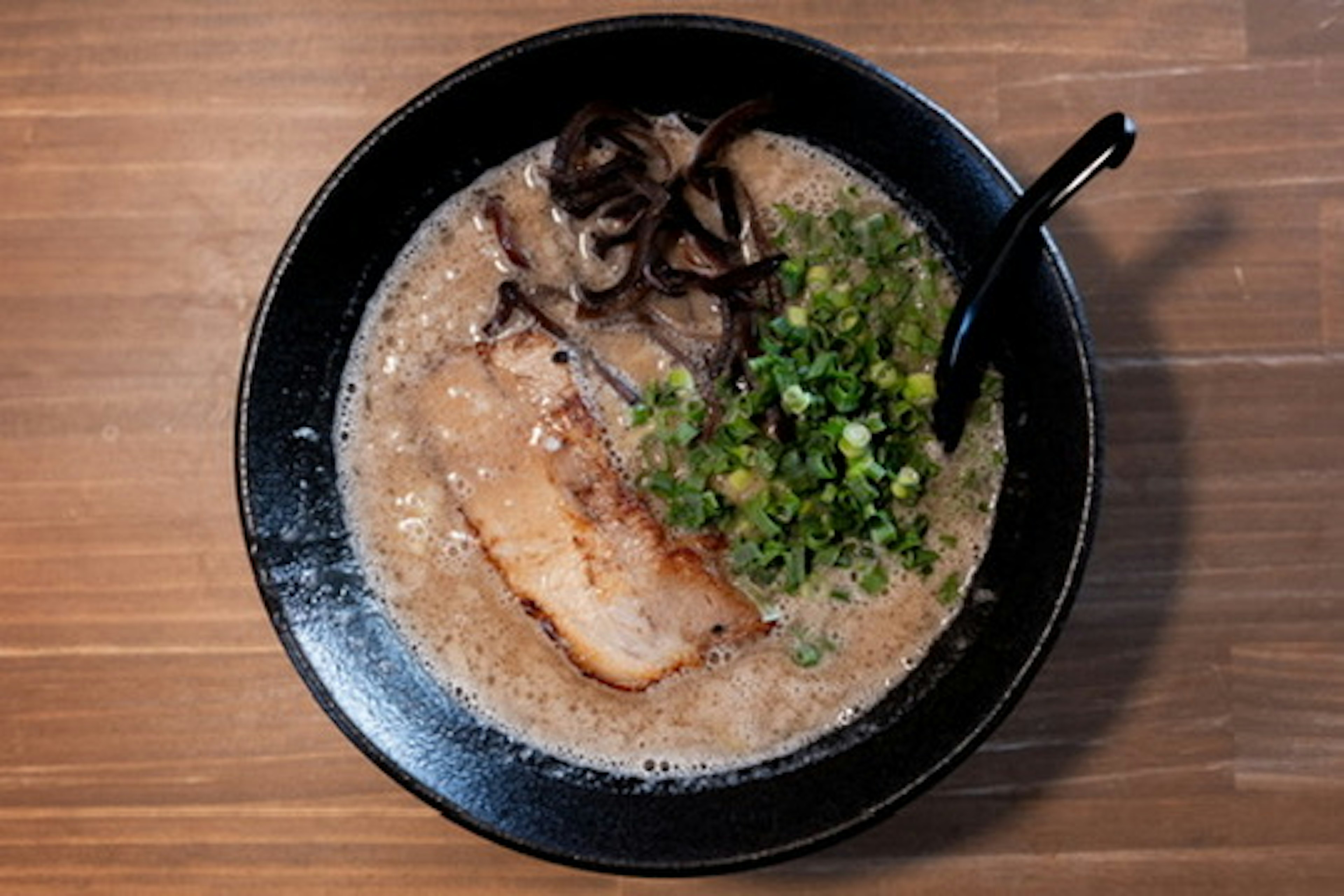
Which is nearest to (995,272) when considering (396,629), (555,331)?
(555,331)

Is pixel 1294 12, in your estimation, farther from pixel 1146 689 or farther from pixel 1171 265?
pixel 1146 689

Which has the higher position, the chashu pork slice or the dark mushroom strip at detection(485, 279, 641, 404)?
the dark mushroom strip at detection(485, 279, 641, 404)

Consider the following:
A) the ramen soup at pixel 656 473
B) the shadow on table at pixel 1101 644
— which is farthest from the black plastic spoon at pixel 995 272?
the shadow on table at pixel 1101 644

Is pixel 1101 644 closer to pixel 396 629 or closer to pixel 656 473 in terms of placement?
pixel 656 473

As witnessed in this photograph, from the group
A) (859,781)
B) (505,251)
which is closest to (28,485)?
(505,251)

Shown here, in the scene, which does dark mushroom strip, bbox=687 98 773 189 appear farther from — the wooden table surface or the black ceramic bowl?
the wooden table surface

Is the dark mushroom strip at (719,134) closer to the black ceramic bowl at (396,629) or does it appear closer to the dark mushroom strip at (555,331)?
the black ceramic bowl at (396,629)

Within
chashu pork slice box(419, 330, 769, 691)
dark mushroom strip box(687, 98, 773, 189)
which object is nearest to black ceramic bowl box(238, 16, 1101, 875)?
dark mushroom strip box(687, 98, 773, 189)
